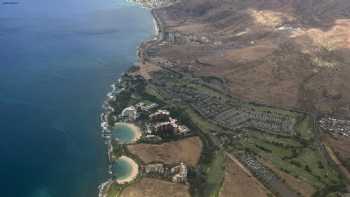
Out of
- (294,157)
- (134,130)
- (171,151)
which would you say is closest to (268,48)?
(294,157)

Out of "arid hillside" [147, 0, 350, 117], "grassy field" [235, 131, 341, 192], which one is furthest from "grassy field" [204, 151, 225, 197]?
"arid hillside" [147, 0, 350, 117]

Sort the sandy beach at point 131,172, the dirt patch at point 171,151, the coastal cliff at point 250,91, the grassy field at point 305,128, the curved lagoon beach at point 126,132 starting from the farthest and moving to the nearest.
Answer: the grassy field at point 305,128 < the curved lagoon beach at point 126,132 < the dirt patch at point 171,151 < the coastal cliff at point 250,91 < the sandy beach at point 131,172

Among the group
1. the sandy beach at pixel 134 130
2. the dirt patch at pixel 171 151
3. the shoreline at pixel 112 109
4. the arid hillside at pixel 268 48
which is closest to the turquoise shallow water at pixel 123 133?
the sandy beach at pixel 134 130

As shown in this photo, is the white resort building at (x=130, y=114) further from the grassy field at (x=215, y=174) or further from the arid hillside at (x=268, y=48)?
the arid hillside at (x=268, y=48)

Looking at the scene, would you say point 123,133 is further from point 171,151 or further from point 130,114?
point 171,151

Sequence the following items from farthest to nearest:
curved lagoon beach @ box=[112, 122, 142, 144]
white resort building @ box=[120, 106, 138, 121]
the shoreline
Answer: white resort building @ box=[120, 106, 138, 121] → curved lagoon beach @ box=[112, 122, 142, 144] → the shoreline

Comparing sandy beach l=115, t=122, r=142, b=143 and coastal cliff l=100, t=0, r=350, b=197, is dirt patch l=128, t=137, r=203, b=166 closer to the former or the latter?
coastal cliff l=100, t=0, r=350, b=197
